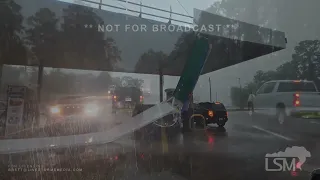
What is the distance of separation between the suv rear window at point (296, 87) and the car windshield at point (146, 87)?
0.09 meters

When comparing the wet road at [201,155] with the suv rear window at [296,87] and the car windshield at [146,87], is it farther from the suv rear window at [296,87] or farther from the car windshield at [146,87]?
the suv rear window at [296,87]

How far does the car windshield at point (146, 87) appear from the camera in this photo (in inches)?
100


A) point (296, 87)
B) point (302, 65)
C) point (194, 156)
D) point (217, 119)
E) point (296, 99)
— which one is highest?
point (302, 65)

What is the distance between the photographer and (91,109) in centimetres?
267

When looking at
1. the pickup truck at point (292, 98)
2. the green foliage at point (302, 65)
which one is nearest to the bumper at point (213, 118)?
the pickup truck at point (292, 98)

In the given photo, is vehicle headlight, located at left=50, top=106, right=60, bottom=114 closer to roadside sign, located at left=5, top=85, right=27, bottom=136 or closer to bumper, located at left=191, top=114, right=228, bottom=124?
roadside sign, located at left=5, top=85, right=27, bottom=136

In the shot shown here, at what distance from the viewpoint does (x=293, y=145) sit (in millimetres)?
2518

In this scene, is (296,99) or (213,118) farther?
(213,118)

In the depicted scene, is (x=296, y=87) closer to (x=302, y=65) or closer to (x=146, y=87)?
A: (x=302, y=65)

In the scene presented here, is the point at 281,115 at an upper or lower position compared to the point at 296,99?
lower

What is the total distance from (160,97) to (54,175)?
1300 mm
